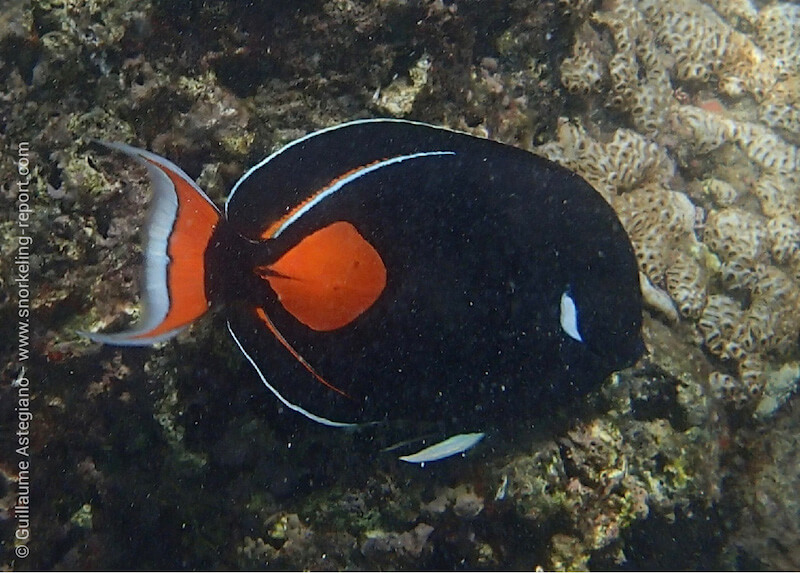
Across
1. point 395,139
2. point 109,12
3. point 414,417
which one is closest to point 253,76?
point 109,12

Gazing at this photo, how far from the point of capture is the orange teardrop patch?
1.36m

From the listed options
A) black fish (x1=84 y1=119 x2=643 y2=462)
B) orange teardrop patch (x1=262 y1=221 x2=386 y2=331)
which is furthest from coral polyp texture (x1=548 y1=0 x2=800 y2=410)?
orange teardrop patch (x1=262 y1=221 x2=386 y2=331)

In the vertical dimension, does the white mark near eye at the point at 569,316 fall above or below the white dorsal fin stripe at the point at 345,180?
below

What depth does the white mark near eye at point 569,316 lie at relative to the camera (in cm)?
156

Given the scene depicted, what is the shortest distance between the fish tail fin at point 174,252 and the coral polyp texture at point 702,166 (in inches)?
64.8

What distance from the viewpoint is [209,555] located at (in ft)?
7.29

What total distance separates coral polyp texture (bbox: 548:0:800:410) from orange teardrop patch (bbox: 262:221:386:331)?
1.32 meters

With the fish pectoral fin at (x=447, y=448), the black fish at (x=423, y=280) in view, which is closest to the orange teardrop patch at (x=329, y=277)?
the black fish at (x=423, y=280)

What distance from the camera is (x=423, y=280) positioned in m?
1.50

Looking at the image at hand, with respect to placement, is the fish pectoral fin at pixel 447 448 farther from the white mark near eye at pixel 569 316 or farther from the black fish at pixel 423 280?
the white mark near eye at pixel 569 316

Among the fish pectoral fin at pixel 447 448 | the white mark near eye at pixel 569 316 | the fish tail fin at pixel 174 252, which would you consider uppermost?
the fish tail fin at pixel 174 252

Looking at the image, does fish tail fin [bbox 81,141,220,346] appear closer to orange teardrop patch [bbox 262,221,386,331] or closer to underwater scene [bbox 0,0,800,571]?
underwater scene [bbox 0,0,800,571]

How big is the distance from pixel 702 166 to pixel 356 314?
2736mm

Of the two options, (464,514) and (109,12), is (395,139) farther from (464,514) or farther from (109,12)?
(464,514)
